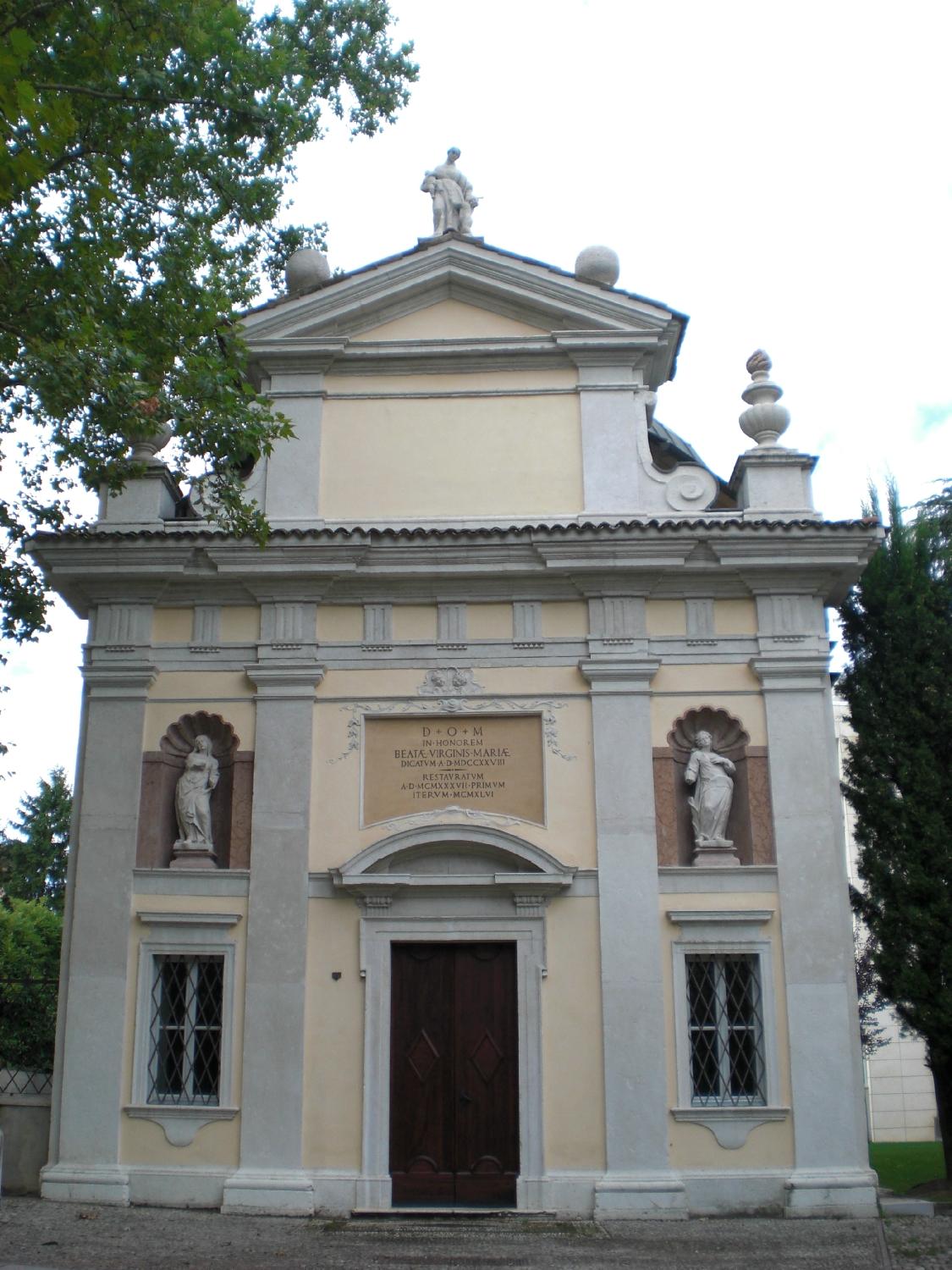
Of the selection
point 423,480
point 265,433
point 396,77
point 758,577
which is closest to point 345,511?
point 423,480

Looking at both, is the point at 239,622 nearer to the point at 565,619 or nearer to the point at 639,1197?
the point at 565,619

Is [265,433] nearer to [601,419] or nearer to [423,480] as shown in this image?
[423,480]

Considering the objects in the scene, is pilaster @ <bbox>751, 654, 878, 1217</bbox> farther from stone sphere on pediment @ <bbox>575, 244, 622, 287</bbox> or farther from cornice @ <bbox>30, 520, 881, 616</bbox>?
stone sphere on pediment @ <bbox>575, 244, 622, 287</bbox>

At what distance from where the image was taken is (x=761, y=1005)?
1109 cm

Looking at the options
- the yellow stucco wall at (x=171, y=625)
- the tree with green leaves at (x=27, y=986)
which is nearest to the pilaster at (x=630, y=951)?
the yellow stucco wall at (x=171, y=625)

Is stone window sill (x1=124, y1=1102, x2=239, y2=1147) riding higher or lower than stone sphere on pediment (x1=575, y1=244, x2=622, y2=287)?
lower

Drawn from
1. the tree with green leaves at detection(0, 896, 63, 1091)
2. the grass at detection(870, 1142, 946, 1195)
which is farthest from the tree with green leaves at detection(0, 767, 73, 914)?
the grass at detection(870, 1142, 946, 1195)

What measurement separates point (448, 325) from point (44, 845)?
27.9 metres

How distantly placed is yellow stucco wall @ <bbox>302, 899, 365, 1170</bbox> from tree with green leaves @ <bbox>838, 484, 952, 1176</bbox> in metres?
5.09

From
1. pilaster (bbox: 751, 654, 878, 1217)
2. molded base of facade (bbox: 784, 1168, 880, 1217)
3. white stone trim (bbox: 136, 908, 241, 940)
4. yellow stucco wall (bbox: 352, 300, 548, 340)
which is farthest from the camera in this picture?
yellow stucco wall (bbox: 352, 300, 548, 340)

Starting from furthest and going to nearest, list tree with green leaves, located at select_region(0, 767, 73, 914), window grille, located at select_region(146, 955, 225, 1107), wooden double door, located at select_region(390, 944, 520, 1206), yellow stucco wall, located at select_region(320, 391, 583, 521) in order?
tree with green leaves, located at select_region(0, 767, 73, 914), yellow stucco wall, located at select_region(320, 391, 583, 521), window grille, located at select_region(146, 955, 225, 1107), wooden double door, located at select_region(390, 944, 520, 1206)

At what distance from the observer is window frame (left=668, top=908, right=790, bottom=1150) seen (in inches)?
423

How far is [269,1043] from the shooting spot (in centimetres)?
1107

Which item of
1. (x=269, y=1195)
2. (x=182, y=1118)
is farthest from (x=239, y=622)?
(x=269, y=1195)
